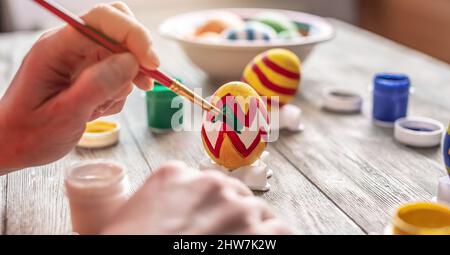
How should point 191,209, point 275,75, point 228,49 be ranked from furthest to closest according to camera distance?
point 228,49, point 275,75, point 191,209

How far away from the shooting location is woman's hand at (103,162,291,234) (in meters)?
0.66

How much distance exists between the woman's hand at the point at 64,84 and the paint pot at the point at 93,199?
7cm

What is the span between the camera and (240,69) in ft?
4.67

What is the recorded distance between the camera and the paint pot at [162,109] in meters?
1.18

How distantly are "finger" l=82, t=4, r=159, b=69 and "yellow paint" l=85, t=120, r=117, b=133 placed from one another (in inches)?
14.9

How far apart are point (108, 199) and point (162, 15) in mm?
1657

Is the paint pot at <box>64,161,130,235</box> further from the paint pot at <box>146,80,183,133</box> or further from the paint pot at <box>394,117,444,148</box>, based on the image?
the paint pot at <box>394,117,444,148</box>

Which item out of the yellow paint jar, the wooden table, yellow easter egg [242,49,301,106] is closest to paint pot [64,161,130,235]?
the wooden table

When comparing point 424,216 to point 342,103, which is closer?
point 424,216

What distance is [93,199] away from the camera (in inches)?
30.0

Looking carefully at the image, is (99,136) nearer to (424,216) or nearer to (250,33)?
(250,33)

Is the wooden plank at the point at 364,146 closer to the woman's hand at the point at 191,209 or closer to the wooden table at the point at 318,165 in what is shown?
the wooden table at the point at 318,165

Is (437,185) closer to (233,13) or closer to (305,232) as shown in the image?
(305,232)

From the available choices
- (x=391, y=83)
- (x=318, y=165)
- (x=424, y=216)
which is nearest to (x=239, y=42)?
(x=391, y=83)
